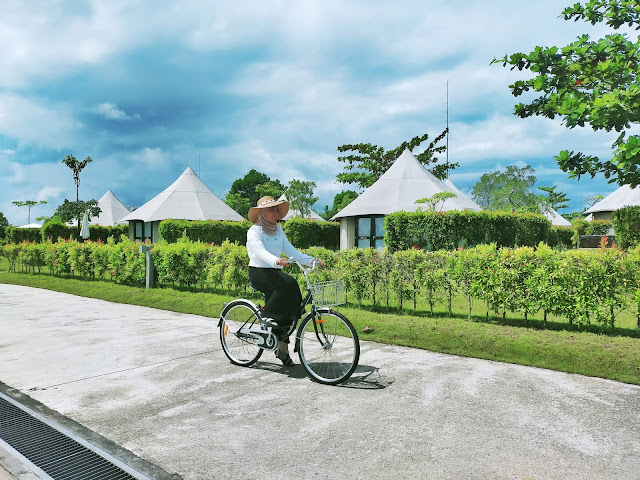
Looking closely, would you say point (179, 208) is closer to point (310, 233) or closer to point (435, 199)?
point (310, 233)

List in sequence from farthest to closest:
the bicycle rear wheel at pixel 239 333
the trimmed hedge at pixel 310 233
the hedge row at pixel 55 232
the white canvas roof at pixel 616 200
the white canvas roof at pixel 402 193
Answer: the white canvas roof at pixel 616 200 → the hedge row at pixel 55 232 → the trimmed hedge at pixel 310 233 → the white canvas roof at pixel 402 193 → the bicycle rear wheel at pixel 239 333

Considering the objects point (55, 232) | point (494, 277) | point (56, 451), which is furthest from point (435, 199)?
point (55, 232)

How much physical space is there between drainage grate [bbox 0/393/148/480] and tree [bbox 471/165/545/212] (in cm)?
5766

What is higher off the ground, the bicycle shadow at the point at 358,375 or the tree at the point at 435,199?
the tree at the point at 435,199

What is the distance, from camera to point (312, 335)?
5.35 m

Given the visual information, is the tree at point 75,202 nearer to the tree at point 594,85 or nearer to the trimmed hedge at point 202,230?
the trimmed hedge at point 202,230

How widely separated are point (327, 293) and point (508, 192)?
62879 mm

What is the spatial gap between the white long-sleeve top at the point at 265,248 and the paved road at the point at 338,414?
1.32 m

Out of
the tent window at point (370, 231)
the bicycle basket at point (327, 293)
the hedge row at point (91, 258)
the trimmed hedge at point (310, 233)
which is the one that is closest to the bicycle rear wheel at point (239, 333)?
the bicycle basket at point (327, 293)

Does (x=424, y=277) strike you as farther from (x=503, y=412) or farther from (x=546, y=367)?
(x=503, y=412)

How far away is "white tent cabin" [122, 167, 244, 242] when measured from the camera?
3559 cm

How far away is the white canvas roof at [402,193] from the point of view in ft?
89.2

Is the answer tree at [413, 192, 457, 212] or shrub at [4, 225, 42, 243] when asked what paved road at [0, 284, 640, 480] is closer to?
tree at [413, 192, 457, 212]

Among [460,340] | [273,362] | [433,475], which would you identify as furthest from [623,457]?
[273,362]
